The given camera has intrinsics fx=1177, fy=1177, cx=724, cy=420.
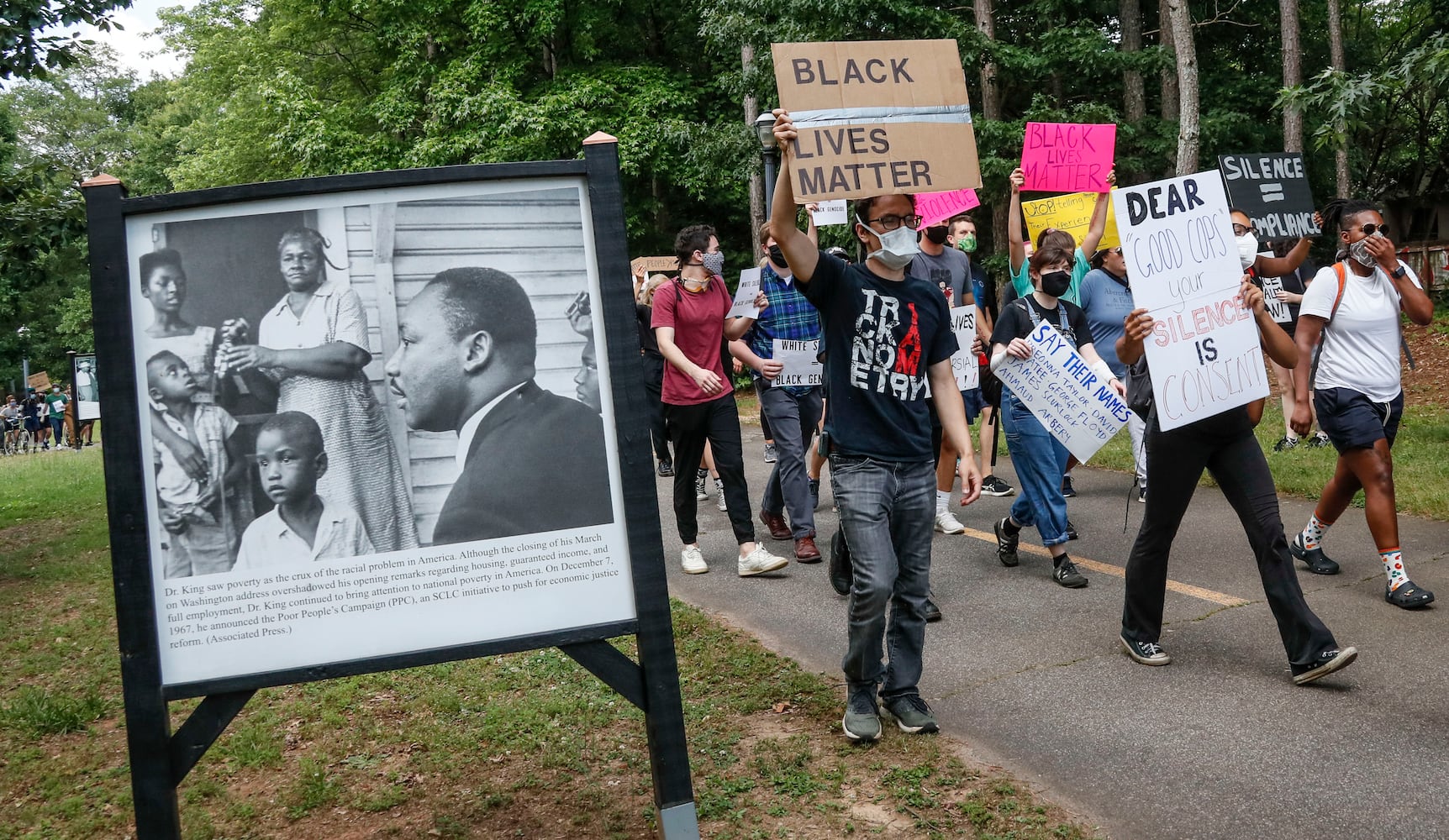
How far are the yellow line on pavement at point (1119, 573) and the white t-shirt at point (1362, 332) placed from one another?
118 centimetres

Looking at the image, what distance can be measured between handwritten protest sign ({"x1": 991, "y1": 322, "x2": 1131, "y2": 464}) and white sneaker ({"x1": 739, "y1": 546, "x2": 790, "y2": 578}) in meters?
1.86

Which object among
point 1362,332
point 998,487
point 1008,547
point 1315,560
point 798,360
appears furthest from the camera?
point 998,487

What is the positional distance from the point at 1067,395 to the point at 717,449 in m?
2.19

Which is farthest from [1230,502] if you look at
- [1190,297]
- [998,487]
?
[998,487]

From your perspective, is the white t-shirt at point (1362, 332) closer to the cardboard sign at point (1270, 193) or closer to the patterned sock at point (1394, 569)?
the patterned sock at point (1394, 569)

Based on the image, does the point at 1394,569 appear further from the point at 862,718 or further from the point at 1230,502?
the point at 862,718

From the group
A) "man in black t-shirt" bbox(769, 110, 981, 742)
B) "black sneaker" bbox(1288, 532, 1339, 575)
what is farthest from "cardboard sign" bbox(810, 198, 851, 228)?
"black sneaker" bbox(1288, 532, 1339, 575)

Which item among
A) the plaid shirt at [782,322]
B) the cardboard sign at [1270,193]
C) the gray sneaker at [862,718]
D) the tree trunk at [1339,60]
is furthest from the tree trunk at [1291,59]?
the gray sneaker at [862,718]

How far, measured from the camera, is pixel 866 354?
14.4 ft

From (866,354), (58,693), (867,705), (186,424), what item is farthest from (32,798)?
(866,354)

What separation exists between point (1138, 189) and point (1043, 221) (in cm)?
521

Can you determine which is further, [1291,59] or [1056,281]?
[1291,59]

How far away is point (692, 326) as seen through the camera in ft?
24.3

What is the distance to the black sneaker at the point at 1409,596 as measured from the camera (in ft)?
18.4
